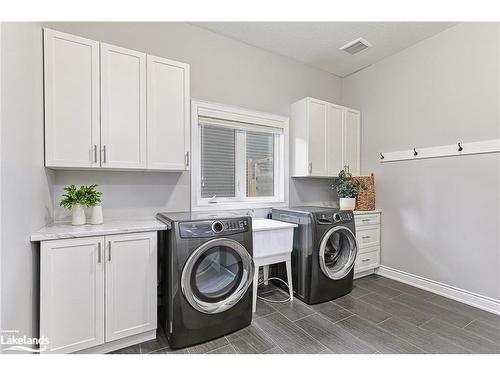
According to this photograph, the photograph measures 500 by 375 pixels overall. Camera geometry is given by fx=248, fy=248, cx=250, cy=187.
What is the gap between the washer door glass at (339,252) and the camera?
8.19ft

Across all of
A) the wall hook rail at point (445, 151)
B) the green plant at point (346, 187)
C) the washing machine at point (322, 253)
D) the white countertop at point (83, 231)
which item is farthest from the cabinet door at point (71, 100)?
the wall hook rail at point (445, 151)

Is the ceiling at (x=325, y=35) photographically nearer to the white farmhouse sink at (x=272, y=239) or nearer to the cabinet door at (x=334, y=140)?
the cabinet door at (x=334, y=140)

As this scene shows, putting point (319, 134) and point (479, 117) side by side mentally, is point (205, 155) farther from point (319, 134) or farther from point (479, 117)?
point (479, 117)

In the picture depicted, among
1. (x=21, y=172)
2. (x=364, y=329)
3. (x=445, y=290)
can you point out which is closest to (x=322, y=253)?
(x=364, y=329)

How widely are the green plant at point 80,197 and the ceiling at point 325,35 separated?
1.94m

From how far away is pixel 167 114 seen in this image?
206 cm

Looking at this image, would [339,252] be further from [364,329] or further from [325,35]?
[325,35]

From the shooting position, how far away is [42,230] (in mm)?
1563

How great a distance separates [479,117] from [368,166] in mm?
1218

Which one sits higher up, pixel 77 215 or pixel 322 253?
pixel 77 215

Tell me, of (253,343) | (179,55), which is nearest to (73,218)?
(253,343)

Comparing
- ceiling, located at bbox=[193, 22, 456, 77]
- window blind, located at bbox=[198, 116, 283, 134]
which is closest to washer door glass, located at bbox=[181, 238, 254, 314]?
window blind, located at bbox=[198, 116, 283, 134]

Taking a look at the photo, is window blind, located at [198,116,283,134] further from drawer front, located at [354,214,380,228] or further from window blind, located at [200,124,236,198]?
drawer front, located at [354,214,380,228]

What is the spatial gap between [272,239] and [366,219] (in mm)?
1438
